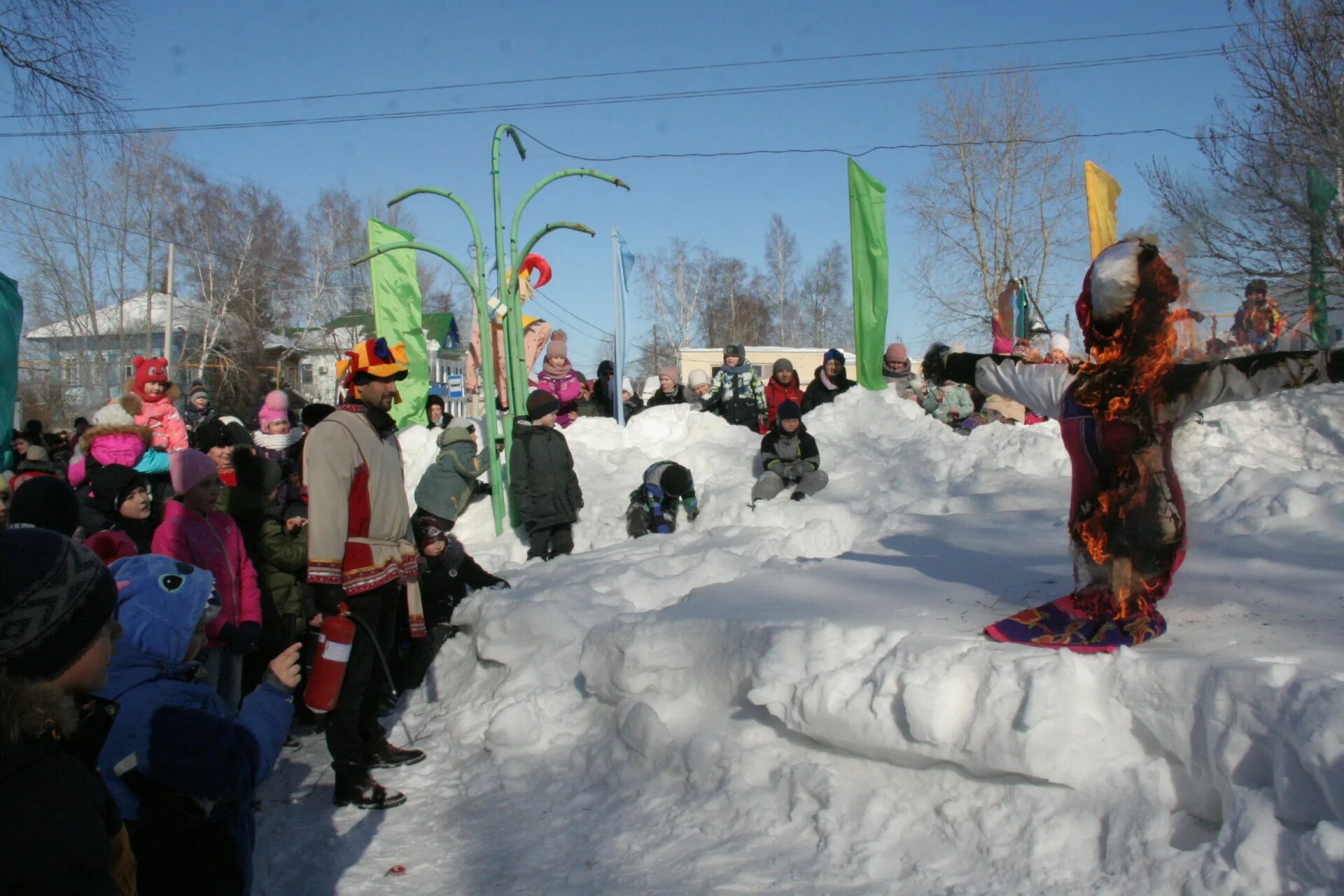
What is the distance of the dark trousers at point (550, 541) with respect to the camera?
926 cm

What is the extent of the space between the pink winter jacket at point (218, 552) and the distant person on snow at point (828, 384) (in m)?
8.60

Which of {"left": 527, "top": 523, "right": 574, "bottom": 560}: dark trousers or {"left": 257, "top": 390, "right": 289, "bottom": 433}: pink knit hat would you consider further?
{"left": 257, "top": 390, "right": 289, "bottom": 433}: pink knit hat

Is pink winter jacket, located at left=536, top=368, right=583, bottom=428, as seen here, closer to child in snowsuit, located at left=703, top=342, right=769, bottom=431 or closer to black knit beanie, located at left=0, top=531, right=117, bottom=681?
child in snowsuit, located at left=703, top=342, right=769, bottom=431

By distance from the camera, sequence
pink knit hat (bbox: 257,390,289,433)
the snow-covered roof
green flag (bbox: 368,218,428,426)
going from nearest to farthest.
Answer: pink knit hat (bbox: 257,390,289,433) < green flag (bbox: 368,218,428,426) < the snow-covered roof

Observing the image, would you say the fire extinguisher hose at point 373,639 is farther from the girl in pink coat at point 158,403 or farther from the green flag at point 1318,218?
the green flag at point 1318,218

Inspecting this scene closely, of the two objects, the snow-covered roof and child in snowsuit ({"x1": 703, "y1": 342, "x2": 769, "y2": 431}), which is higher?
the snow-covered roof

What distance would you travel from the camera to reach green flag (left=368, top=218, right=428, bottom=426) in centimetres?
1295

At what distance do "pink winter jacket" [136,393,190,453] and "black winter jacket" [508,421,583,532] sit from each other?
3097 mm

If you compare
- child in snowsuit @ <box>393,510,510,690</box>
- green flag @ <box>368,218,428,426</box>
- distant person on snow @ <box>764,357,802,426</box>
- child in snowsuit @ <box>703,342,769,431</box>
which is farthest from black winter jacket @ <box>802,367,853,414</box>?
child in snowsuit @ <box>393,510,510,690</box>

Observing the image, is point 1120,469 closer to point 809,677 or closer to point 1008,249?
point 809,677

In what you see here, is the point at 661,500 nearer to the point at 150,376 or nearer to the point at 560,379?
the point at 560,379

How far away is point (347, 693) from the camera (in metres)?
4.55

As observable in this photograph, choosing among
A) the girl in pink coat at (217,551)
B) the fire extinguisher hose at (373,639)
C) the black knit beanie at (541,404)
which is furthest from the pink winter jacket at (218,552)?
the black knit beanie at (541,404)

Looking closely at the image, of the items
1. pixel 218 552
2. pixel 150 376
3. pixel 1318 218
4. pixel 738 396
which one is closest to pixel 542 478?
Answer: pixel 150 376
